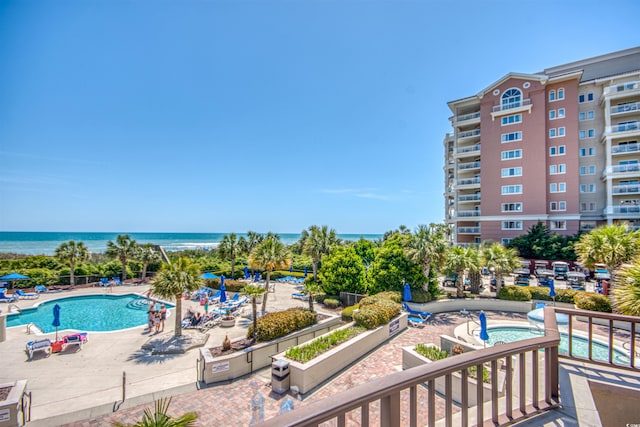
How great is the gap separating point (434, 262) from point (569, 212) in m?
22.0

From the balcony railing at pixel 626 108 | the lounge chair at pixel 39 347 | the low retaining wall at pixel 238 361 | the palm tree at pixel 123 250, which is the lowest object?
the lounge chair at pixel 39 347

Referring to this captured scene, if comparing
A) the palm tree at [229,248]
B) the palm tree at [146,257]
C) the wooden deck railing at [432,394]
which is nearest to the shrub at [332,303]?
the palm tree at [229,248]

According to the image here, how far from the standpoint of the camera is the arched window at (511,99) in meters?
32.3

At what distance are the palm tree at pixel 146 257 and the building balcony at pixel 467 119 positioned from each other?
1538 inches

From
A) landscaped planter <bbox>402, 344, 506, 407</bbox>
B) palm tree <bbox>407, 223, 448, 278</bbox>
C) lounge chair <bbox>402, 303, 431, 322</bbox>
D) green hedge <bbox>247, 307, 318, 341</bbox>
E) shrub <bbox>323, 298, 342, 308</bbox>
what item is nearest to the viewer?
landscaped planter <bbox>402, 344, 506, 407</bbox>

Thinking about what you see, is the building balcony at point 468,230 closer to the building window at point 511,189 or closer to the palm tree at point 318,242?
the building window at point 511,189

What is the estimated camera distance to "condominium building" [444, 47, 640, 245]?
28953 millimetres

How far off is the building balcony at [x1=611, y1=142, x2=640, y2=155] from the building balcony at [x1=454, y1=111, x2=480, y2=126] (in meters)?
12.8

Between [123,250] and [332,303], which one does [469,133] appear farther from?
[123,250]

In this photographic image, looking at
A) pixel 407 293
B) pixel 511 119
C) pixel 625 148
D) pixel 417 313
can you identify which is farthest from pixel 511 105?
pixel 417 313

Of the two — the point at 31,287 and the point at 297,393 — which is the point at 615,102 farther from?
the point at 31,287

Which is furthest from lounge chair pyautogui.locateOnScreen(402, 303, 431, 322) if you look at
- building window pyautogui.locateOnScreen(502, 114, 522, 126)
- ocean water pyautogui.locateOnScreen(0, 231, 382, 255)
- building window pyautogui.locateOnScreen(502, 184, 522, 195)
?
ocean water pyautogui.locateOnScreen(0, 231, 382, 255)

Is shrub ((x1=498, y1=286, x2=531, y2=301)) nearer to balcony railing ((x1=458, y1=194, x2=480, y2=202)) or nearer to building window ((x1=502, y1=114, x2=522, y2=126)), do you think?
balcony railing ((x1=458, y1=194, x2=480, y2=202))

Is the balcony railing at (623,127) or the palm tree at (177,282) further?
the balcony railing at (623,127)
